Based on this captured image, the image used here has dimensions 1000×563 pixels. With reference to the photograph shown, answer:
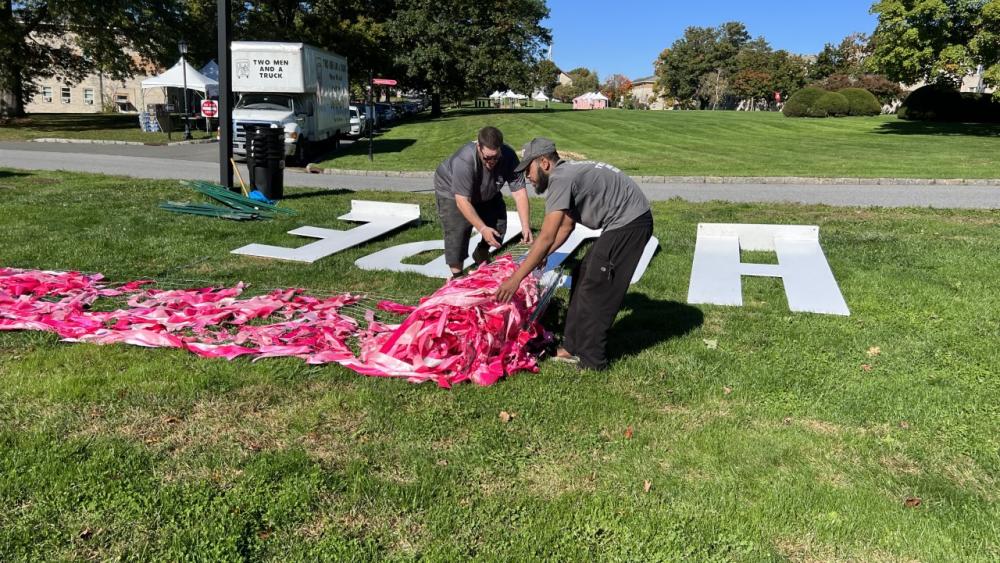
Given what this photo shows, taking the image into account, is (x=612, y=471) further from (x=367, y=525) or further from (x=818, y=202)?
(x=818, y=202)

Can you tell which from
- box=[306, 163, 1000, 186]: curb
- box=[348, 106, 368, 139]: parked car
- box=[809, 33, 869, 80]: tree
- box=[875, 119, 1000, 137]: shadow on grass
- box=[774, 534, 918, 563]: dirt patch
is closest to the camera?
box=[774, 534, 918, 563]: dirt patch

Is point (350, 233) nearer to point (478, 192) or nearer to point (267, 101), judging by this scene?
point (478, 192)

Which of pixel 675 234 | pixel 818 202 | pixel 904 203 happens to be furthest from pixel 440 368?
pixel 904 203

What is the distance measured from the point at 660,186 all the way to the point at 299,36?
30294 millimetres

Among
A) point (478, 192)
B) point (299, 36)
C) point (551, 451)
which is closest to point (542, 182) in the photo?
point (478, 192)

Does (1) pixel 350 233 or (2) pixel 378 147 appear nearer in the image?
(1) pixel 350 233

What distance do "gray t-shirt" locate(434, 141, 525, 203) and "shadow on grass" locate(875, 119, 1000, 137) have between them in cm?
3307

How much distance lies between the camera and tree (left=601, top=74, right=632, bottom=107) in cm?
12025

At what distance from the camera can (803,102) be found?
46969mm

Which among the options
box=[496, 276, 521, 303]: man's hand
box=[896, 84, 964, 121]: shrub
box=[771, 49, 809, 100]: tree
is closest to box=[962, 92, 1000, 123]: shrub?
box=[896, 84, 964, 121]: shrub

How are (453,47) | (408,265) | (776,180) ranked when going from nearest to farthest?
(408,265)
(776,180)
(453,47)

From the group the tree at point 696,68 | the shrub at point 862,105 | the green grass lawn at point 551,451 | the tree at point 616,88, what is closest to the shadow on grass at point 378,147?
the green grass lawn at point 551,451

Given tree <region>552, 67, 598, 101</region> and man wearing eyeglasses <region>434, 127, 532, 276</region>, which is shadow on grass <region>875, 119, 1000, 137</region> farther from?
tree <region>552, 67, 598, 101</region>

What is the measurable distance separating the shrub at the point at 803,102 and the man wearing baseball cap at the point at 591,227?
47.8m
